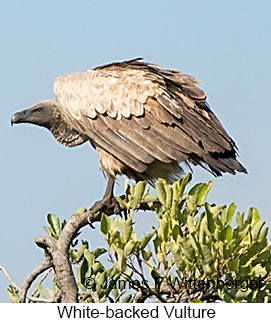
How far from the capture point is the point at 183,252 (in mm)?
5730

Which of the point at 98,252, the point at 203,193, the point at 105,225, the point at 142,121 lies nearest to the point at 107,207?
the point at 142,121

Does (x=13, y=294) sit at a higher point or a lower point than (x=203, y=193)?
lower

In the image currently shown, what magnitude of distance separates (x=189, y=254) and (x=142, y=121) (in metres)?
3.47

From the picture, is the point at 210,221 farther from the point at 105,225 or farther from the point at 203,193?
the point at 105,225

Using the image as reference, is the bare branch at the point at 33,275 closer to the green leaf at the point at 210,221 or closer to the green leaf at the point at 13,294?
the green leaf at the point at 13,294

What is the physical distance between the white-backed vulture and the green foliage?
2004 mm

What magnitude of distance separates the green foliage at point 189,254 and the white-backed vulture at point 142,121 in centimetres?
200

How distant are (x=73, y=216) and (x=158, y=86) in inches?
88.2

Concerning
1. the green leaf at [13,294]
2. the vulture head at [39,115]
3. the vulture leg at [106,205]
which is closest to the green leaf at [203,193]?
the green leaf at [13,294]

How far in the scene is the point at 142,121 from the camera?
9016 mm

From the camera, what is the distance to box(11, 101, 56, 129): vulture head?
33.6 feet

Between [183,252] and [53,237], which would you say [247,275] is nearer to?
[183,252]

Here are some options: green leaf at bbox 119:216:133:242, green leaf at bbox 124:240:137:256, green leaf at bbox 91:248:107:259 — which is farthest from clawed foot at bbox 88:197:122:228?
green leaf at bbox 124:240:137:256
